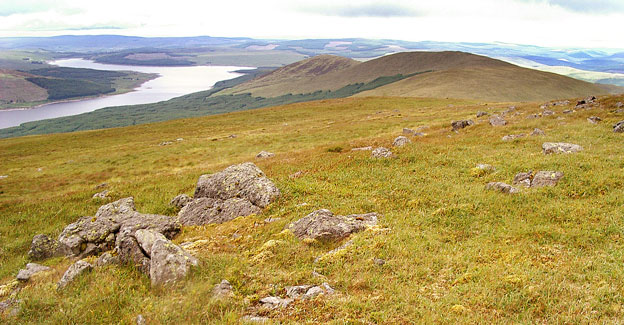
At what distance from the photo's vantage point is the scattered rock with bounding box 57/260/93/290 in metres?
10.3

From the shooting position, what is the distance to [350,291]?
953 cm

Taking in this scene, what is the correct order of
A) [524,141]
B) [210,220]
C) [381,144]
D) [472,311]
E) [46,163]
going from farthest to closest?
[46,163] → [381,144] → [524,141] → [210,220] → [472,311]

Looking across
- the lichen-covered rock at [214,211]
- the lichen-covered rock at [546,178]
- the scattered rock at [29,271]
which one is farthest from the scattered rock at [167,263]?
the lichen-covered rock at [546,178]

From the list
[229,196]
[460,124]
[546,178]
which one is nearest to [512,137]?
[460,124]

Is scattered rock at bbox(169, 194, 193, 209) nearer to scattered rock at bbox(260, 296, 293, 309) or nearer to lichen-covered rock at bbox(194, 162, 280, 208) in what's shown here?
lichen-covered rock at bbox(194, 162, 280, 208)

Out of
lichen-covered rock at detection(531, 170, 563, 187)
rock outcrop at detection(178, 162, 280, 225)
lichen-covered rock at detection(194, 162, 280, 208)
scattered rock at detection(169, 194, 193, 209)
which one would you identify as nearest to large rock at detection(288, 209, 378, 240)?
rock outcrop at detection(178, 162, 280, 225)

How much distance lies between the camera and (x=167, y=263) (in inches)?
411

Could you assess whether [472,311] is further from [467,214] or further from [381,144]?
[381,144]

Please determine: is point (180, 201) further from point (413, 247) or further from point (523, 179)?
point (523, 179)

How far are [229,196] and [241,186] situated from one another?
3.13 ft

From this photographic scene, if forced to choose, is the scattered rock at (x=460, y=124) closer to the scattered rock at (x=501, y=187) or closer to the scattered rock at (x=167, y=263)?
the scattered rock at (x=501, y=187)

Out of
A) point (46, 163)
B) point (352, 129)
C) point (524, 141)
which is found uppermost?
point (524, 141)

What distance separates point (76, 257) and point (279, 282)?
1055cm

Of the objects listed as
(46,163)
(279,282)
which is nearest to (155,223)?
(279,282)
